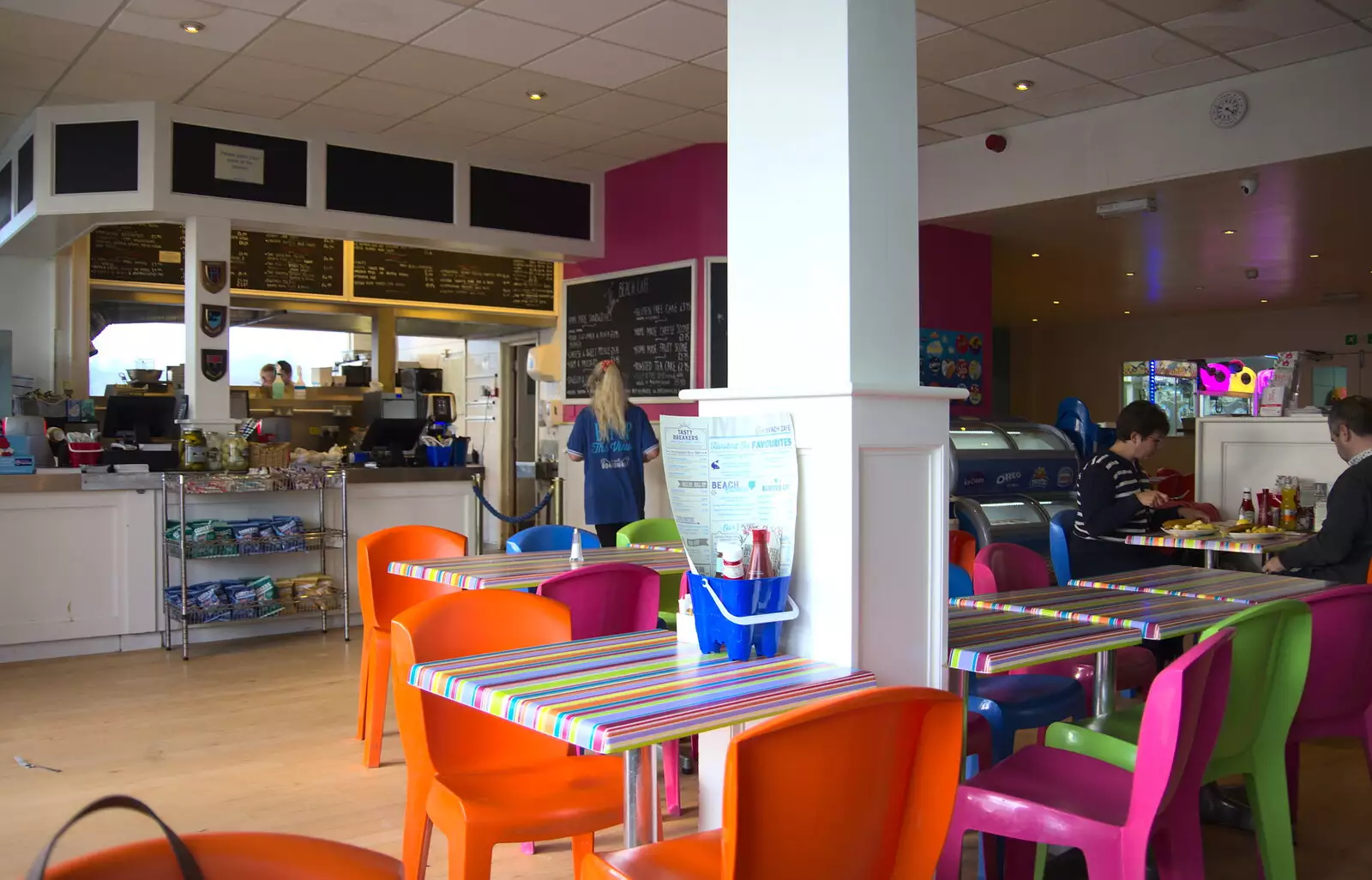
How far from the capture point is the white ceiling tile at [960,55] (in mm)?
5336

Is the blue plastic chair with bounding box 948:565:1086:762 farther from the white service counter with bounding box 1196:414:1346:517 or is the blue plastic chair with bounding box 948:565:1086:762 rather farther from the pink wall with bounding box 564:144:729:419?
the pink wall with bounding box 564:144:729:419

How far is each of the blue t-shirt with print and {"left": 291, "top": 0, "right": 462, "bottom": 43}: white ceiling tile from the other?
84.2 inches

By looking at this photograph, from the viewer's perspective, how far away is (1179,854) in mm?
2273

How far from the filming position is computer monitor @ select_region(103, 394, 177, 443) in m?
6.44

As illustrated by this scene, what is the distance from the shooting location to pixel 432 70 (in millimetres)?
5824

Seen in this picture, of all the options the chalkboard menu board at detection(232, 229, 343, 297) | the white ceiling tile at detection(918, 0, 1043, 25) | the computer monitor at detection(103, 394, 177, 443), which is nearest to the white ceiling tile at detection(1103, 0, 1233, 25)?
the white ceiling tile at detection(918, 0, 1043, 25)

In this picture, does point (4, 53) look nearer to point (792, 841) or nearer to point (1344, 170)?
point (792, 841)

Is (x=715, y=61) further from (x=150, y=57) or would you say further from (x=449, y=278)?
(x=449, y=278)

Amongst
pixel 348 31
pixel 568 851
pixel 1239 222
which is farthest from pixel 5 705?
pixel 1239 222

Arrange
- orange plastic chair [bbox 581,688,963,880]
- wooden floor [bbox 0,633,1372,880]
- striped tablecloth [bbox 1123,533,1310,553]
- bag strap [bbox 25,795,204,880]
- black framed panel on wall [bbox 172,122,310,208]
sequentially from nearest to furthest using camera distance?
bag strap [bbox 25,795,204,880] < orange plastic chair [bbox 581,688,963,880] < wooden floor [bbox 0,633,1372,880] < striped tablecloth [bbox 1123,533,1310,553] < black framed panel on wall [bbox 172,122,310,208]

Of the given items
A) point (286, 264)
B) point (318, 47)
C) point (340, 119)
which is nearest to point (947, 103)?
point (318, 47)

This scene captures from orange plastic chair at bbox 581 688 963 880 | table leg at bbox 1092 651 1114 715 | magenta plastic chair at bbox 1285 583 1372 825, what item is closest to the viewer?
orange plastic chair at bbox 581 688 963 880

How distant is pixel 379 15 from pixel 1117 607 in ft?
13.4

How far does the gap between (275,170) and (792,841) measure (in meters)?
6.31
